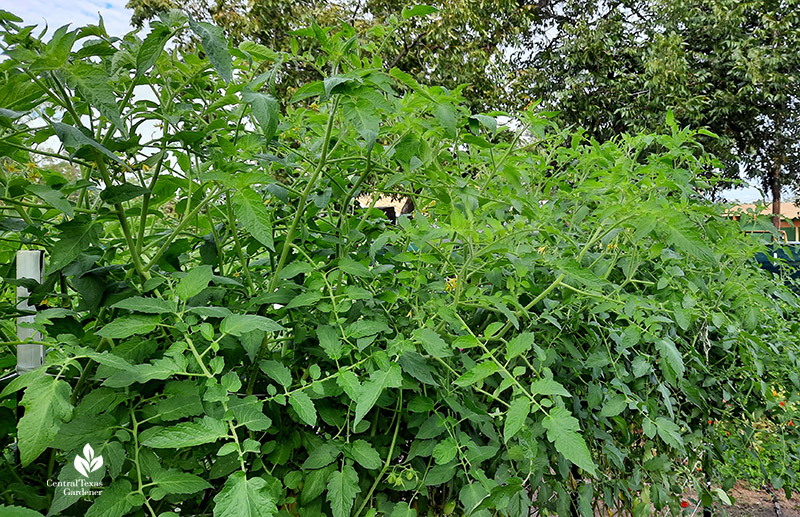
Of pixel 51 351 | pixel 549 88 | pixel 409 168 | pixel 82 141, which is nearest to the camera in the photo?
pixel 82 141

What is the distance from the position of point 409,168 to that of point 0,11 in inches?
26.1

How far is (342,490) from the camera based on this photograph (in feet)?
2.79

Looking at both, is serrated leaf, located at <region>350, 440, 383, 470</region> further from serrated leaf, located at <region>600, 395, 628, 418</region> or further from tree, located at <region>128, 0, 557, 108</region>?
tree, located at <region>128, 0, 557, 108</region>

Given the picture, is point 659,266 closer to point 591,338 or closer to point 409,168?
point 591,338

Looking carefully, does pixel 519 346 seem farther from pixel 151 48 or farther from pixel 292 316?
pixel 151 48

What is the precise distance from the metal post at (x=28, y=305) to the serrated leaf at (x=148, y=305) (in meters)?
0.25

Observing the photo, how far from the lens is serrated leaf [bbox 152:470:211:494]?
2.50 feet

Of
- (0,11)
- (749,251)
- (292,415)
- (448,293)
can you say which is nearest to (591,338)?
(448,293)

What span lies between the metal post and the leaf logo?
0.24 metres

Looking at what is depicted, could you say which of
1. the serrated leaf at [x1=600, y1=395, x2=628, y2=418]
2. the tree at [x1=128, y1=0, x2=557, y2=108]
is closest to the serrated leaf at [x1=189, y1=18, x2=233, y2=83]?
the serrated leaf at [x1=600, y1=395, x2=628, y2=418]

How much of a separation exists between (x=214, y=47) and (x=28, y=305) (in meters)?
0.59

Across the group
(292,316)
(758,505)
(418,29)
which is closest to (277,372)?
(292,316)

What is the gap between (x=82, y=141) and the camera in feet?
2.37

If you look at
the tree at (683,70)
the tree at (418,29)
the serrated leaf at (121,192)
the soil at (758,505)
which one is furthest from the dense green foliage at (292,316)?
the tree at (683,70)
